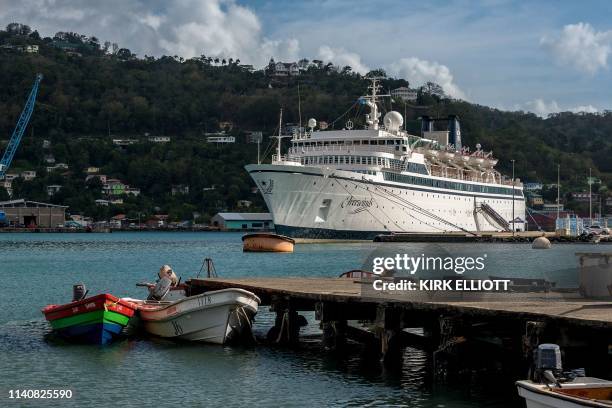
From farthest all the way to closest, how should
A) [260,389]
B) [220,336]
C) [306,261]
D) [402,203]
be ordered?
[402,203] → [306,261] → [220,336] → [260,389]

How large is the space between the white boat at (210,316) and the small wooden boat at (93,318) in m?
0.96

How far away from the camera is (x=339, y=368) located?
22094 millimetres

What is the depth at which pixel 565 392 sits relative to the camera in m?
14.0

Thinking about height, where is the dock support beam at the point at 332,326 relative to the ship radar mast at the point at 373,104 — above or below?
below

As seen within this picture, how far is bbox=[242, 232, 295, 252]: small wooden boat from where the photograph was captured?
71.2 m

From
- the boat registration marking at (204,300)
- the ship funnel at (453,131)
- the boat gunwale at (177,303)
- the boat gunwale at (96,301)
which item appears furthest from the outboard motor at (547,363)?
the ship funnel at (453,131)

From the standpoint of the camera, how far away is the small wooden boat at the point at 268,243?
71188 mm

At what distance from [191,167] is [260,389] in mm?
171142

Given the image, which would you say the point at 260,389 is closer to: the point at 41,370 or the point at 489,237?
the point at 41,370

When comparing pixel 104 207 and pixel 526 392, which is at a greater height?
pixel 104 207

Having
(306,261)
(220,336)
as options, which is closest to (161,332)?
(220,336)

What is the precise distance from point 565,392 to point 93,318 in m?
14.0

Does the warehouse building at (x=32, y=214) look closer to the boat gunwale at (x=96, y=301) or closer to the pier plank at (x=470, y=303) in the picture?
the pier plank at (x=470, y=303)

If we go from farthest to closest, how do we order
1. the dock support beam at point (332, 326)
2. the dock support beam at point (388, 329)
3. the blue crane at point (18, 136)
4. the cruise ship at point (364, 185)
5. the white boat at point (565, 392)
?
1. the blue crane at point (18, 136)
2. the cruise ship at point (364, 185)
3. the dock support beam at point (332, 326)
4. the dock support beam at point (388, 329)
5. the white boat at point (565, 392)
